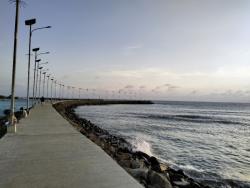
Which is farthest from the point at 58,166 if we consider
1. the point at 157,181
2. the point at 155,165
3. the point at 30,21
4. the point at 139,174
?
the point at 30,21

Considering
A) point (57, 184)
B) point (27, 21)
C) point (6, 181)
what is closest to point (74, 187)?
point (57, 184)

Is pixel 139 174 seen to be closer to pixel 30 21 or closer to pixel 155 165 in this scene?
pixel 155 165

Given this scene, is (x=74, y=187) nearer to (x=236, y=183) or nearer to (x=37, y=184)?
(x=37, y=184)

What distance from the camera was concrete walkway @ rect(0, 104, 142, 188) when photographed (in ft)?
19.5

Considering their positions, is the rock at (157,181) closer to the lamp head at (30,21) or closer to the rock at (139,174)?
the rock at (139,174)

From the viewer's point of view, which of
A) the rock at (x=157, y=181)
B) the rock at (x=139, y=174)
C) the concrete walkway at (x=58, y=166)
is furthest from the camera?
the rock at (x=139, y=174)

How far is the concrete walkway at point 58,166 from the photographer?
19.5ft

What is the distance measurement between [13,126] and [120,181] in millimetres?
8697

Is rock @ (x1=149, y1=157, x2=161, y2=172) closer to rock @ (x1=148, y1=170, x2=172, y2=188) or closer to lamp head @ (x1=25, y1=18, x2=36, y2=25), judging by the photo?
rock @ (x1=148, y1=170, x2=172, y2=188)

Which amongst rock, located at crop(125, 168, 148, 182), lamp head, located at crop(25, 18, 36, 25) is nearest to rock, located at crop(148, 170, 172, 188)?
rock, located at crop(125, 168, 148, 182)

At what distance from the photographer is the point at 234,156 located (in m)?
18.0

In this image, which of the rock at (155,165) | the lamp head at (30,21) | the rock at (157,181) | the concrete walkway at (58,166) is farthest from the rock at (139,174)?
the lamp head at (30,21)

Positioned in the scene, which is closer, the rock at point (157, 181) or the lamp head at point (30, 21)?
the rock at point (157, 181)

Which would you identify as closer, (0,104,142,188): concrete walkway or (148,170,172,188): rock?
(0,104,142,188): concrete walkway
